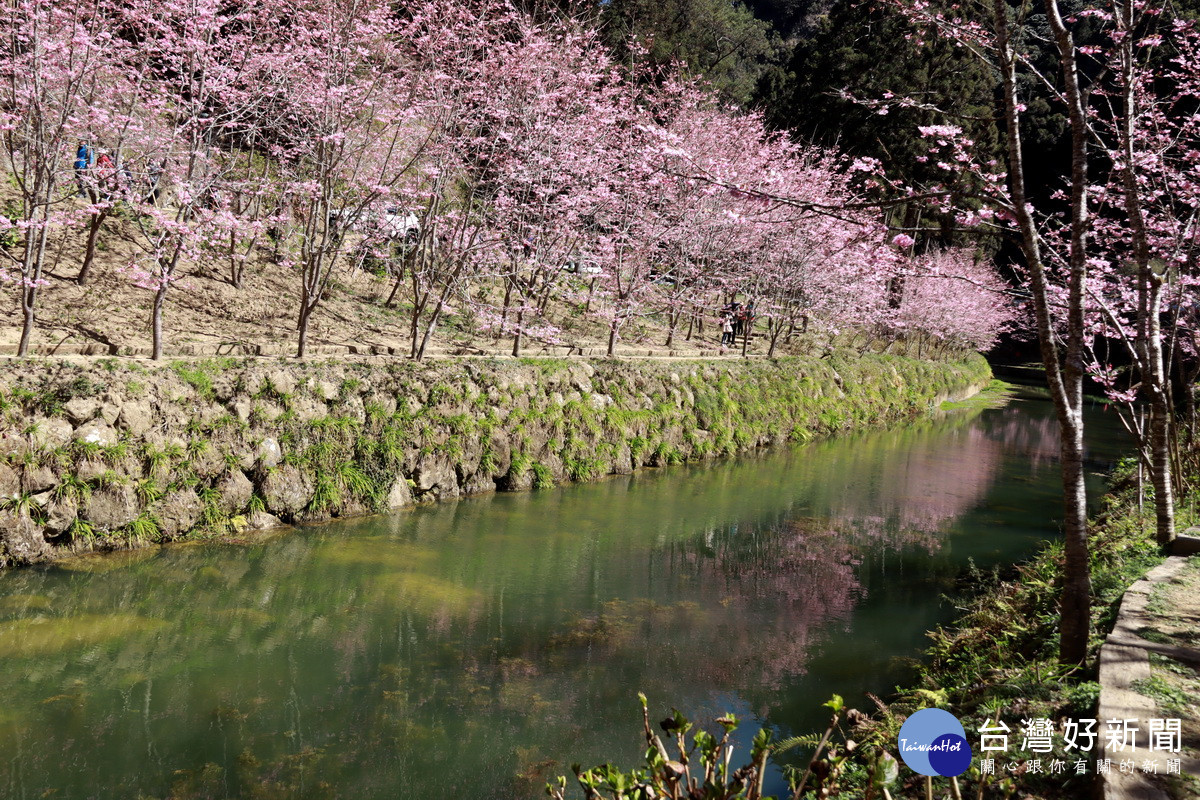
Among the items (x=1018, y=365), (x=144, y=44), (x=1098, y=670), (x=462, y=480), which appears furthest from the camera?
(x=1018, y=365)

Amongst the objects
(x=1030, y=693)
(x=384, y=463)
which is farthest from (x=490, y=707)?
(x=384, y=463)

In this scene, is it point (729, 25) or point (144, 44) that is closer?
point (144, 44)

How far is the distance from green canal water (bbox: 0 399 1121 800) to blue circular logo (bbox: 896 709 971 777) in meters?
3.51

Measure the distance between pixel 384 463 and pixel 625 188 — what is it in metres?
8.86

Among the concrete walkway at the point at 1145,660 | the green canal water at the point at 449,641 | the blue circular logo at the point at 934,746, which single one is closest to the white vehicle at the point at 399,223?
the green canal water at the point at 449,641

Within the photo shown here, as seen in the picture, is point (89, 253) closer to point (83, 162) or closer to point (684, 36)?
point (83, 162)

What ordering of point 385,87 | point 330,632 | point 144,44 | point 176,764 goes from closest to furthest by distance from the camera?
point 176,764
point 330,632
point 144,44
point 385,87

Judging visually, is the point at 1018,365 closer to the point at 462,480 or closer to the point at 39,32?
the point at 462,480

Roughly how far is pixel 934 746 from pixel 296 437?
28.5ft

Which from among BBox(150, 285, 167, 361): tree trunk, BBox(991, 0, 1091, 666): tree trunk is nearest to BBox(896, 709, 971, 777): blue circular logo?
BBox(991, 0, 1091, 666): tree trunk

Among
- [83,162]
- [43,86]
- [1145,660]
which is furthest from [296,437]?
[1145,660]

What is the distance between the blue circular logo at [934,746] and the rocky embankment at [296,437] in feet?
26.0

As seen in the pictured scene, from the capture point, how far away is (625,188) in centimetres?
1656

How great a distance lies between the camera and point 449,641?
21.9 feet
